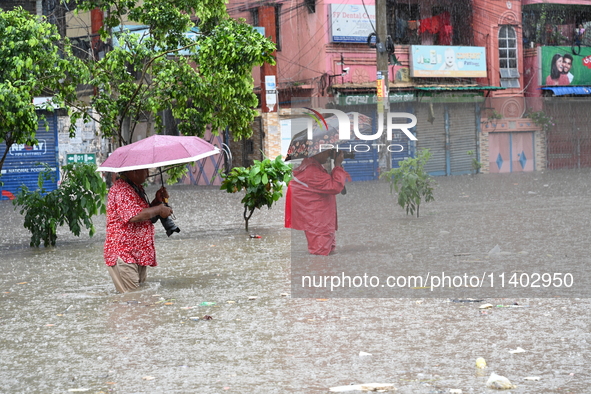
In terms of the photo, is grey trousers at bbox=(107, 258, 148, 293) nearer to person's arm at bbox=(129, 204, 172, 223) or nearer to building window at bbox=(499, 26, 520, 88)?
person's arm at bbox=(129, 204, 172, 223)

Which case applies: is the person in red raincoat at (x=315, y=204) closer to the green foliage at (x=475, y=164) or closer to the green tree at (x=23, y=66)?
the green foliage at (x=475, y=164)

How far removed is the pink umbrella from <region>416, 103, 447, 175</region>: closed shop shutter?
6.27 ft

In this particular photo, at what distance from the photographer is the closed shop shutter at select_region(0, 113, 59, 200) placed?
24.8 m

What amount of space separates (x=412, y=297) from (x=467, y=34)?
25141 mm

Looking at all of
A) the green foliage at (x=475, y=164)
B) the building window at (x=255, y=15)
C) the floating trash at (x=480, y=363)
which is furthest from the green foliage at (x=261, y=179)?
the building window at (x=255, y=15)

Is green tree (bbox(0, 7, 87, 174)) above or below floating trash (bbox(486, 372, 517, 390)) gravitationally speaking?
above

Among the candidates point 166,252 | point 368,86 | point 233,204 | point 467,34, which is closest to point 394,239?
point 166,252

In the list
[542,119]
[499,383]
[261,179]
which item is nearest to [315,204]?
[542,119]

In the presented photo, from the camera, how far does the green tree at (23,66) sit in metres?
10.8

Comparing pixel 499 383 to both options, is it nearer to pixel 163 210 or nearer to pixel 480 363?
pixel 480 363

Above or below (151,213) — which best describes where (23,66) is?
above

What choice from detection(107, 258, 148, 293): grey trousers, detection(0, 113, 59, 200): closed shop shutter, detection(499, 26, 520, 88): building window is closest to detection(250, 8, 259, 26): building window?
detection(0, 113, 59, 200): closed shop shutter

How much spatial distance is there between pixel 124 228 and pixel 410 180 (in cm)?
272

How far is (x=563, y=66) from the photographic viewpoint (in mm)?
32406
